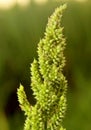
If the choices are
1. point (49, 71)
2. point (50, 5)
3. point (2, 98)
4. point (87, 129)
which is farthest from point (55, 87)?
point (50, 5)

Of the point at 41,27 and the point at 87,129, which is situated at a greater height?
the point at 41,27

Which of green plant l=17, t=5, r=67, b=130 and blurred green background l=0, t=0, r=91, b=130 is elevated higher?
blurred green background l=0, t=0, r=91, b=130

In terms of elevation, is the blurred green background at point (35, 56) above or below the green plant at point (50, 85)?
above

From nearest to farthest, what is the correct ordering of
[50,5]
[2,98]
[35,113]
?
1. [35,113]
2. [2,98]
3. [50,5]

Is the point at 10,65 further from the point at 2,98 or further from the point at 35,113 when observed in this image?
the point at 35,113

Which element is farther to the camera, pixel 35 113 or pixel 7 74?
pixel 7 74
